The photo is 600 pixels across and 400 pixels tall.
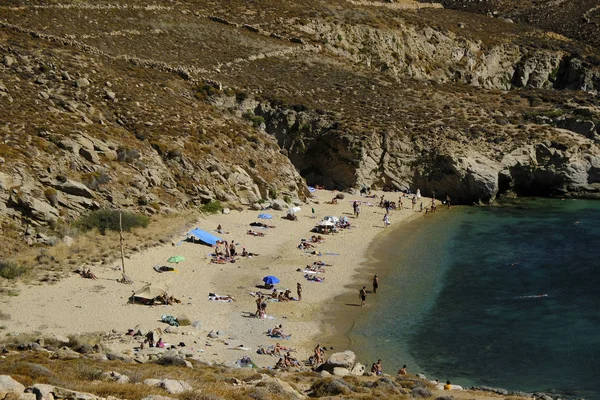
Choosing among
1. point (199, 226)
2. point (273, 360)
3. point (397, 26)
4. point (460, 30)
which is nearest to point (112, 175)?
point (199, 226)

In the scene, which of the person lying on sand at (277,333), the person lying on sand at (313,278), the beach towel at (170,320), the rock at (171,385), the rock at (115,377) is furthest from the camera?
the person lying on sand at (313,278)

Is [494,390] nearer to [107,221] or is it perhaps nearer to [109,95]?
[107,221]

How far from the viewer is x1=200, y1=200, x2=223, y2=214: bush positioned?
55.2 meters

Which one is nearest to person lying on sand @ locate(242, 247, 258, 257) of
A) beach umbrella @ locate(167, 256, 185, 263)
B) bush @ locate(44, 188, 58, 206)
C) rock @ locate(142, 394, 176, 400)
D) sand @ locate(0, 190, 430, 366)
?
sand @ locate(0, 190, 430, 366)

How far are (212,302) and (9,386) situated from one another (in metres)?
21.8

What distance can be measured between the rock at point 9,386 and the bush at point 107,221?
28979 mm

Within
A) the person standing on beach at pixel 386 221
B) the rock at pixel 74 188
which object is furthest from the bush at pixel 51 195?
the person standing on beach at pixel 386 221

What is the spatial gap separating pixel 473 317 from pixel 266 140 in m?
34.1

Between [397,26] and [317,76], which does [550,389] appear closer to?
[317,76]

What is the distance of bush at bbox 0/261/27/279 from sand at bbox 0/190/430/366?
125cm

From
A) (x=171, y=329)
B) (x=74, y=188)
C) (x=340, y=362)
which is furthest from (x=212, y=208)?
(x=340, y=362)

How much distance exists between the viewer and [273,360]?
31.8m

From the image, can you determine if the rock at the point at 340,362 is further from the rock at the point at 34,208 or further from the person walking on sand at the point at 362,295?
the rock at the point at 34,208

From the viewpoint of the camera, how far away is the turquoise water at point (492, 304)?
32156 mm
